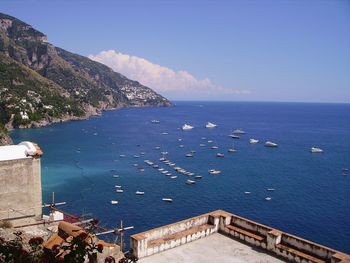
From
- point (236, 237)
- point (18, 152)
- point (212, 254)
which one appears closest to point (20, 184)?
point (18, 152)

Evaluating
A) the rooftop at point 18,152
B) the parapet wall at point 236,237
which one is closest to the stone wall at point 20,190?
the rooftop at point 18,152

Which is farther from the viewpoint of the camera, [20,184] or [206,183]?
[206,183]

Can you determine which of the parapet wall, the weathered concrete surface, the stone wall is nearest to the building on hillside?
the stone wall

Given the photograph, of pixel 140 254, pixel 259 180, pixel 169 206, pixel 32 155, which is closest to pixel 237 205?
pixel 169 206

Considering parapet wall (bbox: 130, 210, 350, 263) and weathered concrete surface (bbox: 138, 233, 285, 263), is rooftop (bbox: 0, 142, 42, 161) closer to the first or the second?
parapet wall (bbox: 130, 210, 350, 263)

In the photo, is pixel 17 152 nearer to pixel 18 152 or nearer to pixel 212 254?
pixel 18 152

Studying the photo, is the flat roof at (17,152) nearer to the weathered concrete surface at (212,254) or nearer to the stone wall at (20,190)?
the stone wall at (20,190)

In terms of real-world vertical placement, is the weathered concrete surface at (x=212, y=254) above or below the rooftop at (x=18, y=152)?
below
